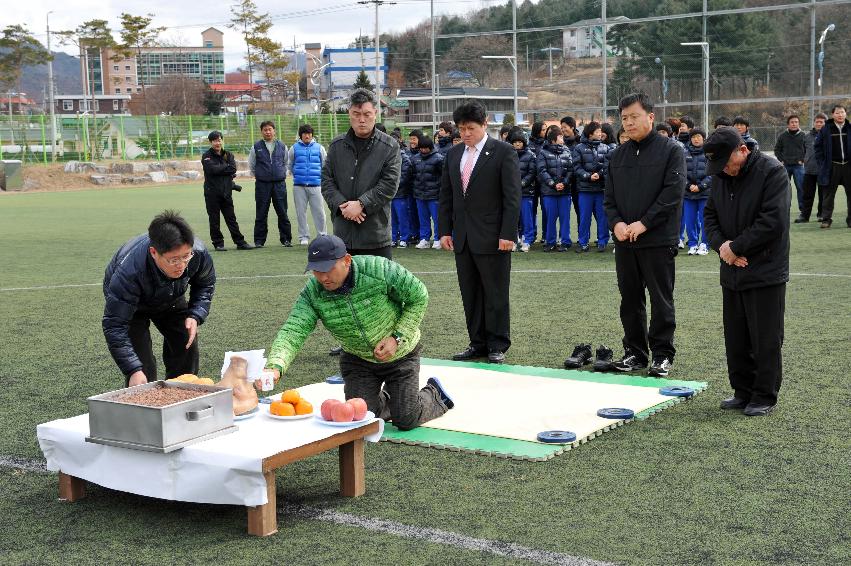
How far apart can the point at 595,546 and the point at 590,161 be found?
11392 millimetres

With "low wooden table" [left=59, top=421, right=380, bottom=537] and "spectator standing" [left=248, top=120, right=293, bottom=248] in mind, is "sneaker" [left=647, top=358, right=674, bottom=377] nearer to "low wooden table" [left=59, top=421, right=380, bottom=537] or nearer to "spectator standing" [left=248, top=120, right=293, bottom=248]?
"low wooden table" [left=59, top=421, right=380, bottom=537]

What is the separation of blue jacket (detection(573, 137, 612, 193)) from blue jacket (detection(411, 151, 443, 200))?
2.38m

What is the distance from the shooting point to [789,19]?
120 feet

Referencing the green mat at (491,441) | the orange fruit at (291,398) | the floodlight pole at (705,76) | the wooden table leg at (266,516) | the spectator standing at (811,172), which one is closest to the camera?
the wooden table leg at (266,516)

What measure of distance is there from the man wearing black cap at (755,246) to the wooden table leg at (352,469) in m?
2.76

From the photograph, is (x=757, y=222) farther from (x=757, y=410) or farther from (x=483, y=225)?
(x=483, y=225)

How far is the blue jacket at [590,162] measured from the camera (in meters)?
15.4

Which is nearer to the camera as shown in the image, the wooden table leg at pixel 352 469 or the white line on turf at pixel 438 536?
the white line on turf at pixel 438 536

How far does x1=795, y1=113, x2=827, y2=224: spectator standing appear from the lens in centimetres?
1886

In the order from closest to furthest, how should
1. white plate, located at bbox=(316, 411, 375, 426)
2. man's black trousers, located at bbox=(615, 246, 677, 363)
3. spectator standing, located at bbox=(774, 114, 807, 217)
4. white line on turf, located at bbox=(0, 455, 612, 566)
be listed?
1. white line on turf, located at bbox=(0, 455, 612, 566)
2. white plate, located at bbox=(316, 411, 375, 426)
3. man's black trousers, located at bbox=(615, 246, 677, 363)
4. spectator standing, located at bbox=(774, 114, 807, 217)

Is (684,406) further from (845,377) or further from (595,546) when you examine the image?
(595,546)

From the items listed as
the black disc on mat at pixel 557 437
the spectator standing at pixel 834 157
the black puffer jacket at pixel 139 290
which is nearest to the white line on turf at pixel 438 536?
the black puffer jacket at pixel 139 290

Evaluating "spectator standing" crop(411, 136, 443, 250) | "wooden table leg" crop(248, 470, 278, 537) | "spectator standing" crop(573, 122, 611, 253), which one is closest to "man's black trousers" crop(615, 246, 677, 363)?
"wooden table leg" crop(248, 470, 278, 537)

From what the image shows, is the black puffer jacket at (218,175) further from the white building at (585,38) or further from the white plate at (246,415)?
the white building at (585,38)
